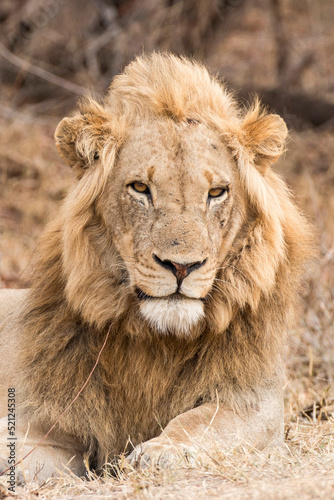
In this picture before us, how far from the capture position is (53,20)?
10.4m

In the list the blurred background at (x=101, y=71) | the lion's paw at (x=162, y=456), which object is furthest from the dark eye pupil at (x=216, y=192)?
the blurred background at (x=101, y=71)

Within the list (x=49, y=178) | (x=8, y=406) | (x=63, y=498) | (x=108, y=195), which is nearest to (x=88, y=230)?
(x=108, y=195)

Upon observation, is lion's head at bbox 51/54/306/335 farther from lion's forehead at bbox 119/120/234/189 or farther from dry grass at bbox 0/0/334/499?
dry grass at bbox 0/0/334/499

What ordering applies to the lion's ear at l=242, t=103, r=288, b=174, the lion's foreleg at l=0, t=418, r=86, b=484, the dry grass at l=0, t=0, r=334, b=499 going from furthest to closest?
the lion's ear at l=242, t=103, r=288, b=174 → the lion's foreleg at l=0, t=418, r=86, b=484 → the dry grass at l=0, t=0, r=334, b=499

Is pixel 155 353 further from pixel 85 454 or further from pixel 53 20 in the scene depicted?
pixel 53 20

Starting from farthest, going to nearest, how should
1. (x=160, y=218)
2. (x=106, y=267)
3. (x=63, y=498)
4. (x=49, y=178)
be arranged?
(x=49, y=178) < (x=106, y=267) < (x=160, y=218) < (x=63, y=498)

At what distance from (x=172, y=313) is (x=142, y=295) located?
0.62 ft

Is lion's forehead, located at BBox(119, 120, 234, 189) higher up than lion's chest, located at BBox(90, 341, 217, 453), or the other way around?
lion's forehead, located at BBox(119, 120, 234, 189)

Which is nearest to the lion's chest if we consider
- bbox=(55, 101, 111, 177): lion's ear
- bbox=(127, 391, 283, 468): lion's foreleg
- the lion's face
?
bbox=(127, 391, 283, 468): lion's foreleg

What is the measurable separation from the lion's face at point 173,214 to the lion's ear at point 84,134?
0.39 ft

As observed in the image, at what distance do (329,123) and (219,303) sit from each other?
755 centimetres

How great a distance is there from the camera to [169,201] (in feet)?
10.3

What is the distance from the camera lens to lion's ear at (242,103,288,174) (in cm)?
350

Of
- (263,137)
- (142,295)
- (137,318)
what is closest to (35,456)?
(137,318)
